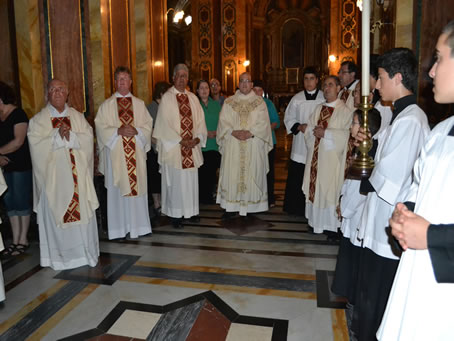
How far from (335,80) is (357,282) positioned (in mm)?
2484

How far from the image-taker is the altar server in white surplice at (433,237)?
1295mm

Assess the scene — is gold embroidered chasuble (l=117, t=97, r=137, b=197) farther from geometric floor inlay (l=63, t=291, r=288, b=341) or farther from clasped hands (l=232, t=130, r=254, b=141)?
geometric floor inlay (l=63, t=291, r=288, b=341)

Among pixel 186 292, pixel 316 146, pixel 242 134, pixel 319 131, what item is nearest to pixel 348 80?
pixel 319 131

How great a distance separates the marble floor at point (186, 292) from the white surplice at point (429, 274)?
147 centimetres

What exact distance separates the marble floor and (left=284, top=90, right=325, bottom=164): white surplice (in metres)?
1.23

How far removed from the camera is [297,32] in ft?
84.2

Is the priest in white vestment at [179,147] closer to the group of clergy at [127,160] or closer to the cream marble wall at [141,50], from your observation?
the group of clergy at [127,160]

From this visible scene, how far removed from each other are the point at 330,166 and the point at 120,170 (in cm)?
244

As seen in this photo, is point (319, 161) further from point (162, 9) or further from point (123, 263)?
point (162, 9)

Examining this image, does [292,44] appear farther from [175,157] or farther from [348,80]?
[175,157]

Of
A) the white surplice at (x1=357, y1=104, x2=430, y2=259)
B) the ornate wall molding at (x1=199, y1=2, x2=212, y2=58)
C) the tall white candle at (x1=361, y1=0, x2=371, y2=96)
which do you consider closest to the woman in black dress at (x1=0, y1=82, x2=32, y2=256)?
the white surplice at (x1=357, y1=104, x2=430, y2=259)

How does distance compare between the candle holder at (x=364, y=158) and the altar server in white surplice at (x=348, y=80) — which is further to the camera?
the altar server in white surplice at (x=348, y=80)

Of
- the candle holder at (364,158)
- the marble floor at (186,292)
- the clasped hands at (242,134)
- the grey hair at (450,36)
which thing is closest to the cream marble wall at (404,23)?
the clasped hands at (242,134)

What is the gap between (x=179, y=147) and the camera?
541 centimetres
